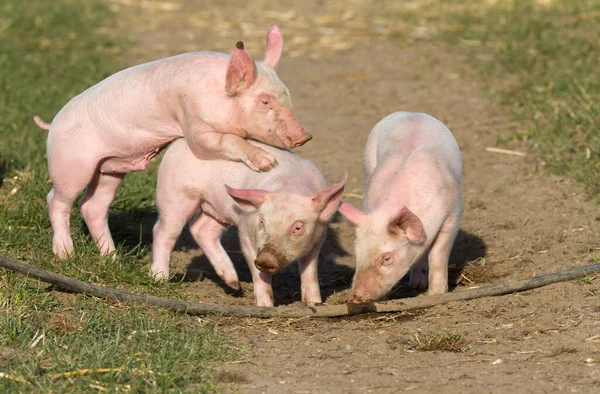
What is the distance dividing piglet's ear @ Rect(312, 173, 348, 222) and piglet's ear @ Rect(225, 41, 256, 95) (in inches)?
33.6

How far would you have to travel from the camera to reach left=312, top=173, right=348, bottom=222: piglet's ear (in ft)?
18.4

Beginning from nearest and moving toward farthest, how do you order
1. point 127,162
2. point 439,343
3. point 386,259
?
point 439,343 → point 386,259 → point 127,162

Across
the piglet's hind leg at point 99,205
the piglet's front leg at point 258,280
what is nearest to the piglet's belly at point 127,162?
the piglet's hind leg at point 99,205

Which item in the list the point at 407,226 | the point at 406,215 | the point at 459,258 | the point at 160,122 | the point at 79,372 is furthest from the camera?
the point at 459,258

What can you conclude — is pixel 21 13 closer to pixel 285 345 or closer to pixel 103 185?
pixel 103 185

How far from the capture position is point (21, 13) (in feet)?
45.8

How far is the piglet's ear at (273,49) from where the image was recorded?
20.9ft

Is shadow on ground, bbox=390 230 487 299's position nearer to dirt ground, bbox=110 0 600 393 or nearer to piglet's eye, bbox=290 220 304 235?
dirt ground, bbox=110 0 600 393

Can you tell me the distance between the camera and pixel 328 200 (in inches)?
224

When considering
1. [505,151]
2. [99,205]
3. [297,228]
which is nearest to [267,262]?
[297,228]

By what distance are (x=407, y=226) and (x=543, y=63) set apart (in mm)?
5758

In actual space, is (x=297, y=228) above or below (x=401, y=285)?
above

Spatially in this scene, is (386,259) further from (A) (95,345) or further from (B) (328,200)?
(A) (95,345)

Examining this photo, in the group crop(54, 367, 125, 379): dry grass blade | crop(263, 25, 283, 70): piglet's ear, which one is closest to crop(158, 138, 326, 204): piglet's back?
crop(263, 25, 283, 70): piglet's ear
